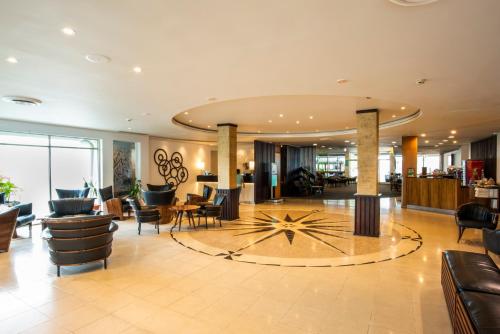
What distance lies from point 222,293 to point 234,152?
594cm

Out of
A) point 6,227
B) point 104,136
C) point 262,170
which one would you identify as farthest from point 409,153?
point 6,227

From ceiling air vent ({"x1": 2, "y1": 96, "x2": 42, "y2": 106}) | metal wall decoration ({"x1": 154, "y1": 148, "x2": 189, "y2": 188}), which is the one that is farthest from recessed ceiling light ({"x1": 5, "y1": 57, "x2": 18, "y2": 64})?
metal wall decoration ({"x1": 154, "y1": 148, "x2": 189, "y2": 188})

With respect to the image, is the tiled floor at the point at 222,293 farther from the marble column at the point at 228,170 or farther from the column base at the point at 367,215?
the marble column at the point at 228,170

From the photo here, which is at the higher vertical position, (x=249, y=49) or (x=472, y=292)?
(x=249, y=49)

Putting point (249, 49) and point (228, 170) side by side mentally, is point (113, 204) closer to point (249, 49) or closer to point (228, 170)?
point (228, 170)

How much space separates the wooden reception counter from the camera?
9.94 metres

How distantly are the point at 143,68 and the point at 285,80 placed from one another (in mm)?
2111

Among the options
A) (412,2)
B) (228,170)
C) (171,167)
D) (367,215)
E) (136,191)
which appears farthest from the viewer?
(171,167)

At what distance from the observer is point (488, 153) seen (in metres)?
12.8

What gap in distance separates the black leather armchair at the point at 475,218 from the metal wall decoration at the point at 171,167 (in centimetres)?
1033

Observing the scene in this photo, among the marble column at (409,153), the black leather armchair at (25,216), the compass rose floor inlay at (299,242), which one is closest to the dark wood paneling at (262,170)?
the compass rose floor inlay at (299,242)

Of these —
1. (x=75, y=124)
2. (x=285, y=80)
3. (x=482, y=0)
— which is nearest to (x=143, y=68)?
(x=285, y=80)

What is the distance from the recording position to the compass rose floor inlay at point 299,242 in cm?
533

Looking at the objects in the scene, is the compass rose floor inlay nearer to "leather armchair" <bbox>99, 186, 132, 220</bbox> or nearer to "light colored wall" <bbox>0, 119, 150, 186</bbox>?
"leather armchair" <bbox>99, 186, 132, 220</bbox>
